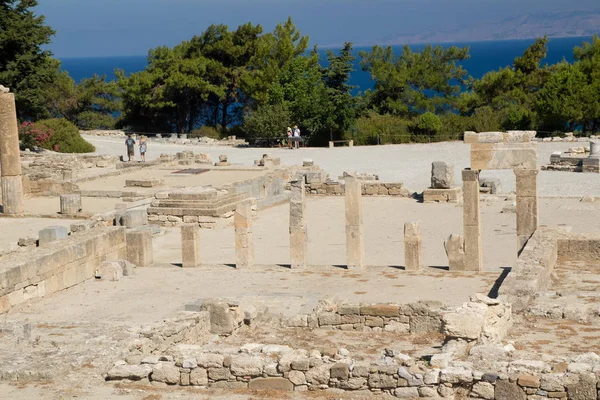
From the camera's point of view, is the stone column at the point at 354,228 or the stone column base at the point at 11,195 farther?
the stone column base at the point at 11,195

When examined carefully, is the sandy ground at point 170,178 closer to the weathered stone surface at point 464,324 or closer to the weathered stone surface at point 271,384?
the weathered stone surface at point 464,324

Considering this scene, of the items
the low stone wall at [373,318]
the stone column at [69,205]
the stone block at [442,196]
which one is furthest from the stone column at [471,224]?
the stone column at [69,205]

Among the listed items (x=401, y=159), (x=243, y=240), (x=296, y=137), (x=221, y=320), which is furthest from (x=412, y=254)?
(x=296, y=137)

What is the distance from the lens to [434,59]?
55562 millimetres

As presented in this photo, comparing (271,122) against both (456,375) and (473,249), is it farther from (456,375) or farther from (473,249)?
(456,375)

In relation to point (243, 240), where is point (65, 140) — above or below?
above

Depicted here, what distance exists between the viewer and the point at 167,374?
1053cm

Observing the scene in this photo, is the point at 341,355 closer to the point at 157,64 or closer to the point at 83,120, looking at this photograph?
the point at 157,64

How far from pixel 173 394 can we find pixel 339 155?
97.7ft

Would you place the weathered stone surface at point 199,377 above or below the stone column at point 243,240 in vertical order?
below

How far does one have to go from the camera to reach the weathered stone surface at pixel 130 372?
34.8 feet

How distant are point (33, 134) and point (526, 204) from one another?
2657 centimetres

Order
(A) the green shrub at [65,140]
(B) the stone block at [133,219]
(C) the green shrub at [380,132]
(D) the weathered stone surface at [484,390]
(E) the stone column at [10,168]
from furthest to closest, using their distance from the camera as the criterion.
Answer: (C) the green shrub at [380,132] → (A) the green shrub at [65,140] → (E) the stone column at [10,168] → (B) the stone block at [133,219] → (D) the weathered stone surface at [484,390]

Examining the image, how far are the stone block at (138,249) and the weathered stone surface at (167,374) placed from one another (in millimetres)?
8124
